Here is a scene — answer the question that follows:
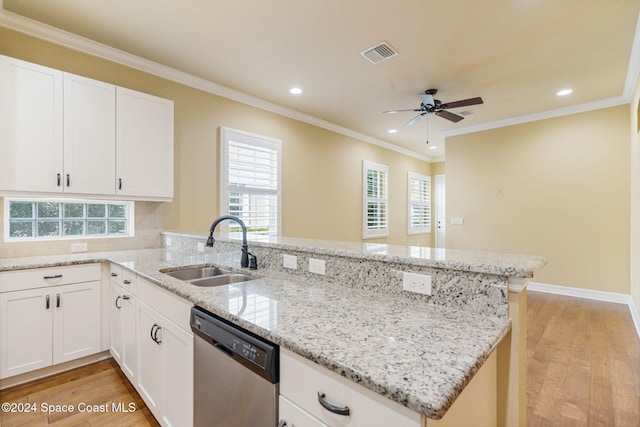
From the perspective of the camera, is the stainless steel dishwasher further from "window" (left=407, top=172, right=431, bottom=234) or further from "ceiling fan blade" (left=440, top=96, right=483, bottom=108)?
"window" (left=407, top=172, right=431, bottom=234)

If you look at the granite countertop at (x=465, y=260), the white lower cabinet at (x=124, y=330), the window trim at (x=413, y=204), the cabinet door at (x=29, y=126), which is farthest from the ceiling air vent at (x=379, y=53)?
the window trim at (x=413, y=204)

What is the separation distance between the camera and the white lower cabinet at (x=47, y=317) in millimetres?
2127

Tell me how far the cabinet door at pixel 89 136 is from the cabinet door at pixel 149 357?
4.27 feet

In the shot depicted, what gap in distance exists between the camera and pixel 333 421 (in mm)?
806

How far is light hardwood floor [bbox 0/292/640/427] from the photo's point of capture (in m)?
1.88

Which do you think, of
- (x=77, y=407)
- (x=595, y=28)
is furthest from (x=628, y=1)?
(x=77, y=407)

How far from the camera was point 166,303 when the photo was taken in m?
1.62

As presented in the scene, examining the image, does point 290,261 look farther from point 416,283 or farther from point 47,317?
point 47,317

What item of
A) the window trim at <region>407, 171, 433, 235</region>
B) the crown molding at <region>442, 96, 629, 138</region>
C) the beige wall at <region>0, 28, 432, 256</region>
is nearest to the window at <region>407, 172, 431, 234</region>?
the window trim at <region>407, 171, 433, 235</region>

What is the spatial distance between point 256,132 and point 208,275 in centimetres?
249

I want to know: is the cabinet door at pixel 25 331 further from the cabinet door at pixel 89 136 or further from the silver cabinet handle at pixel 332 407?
the silver cabinet handle at pixel 332 407

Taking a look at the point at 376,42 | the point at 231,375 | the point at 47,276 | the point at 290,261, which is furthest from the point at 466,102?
the point at 47,276

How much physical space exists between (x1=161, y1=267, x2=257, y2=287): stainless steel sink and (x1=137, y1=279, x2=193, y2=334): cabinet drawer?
0.61 ft

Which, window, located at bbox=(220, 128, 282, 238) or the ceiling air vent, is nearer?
the ceiling air vent
